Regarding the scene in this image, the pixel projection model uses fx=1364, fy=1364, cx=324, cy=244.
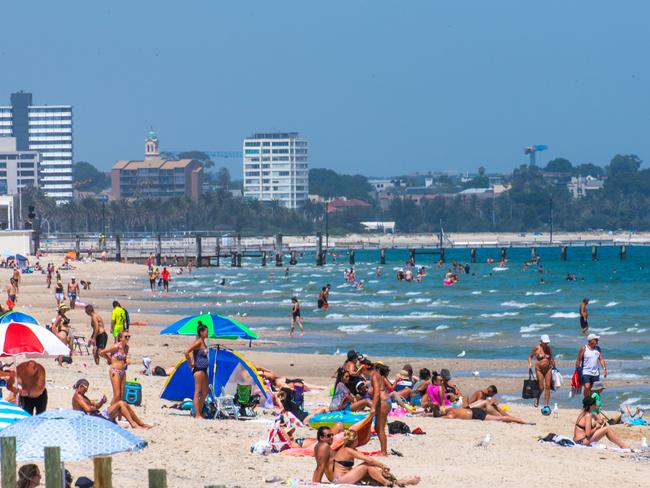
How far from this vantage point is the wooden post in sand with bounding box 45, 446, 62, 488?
8828mm

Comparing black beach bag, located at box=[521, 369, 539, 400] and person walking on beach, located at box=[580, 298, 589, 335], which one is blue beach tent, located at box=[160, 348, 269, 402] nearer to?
black beach bag, located at box=[521, 369, 539, 400]

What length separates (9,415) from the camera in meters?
11.7

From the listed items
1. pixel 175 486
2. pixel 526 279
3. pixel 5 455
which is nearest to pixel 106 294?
pixel 526 279

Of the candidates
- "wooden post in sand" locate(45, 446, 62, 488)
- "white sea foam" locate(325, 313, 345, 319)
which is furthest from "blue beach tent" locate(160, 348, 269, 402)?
"white sea foam" locate(325, 313, 345, 319)

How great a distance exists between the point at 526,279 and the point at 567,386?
52958 mm

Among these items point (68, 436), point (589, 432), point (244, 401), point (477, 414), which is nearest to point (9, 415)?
point (68, 436)

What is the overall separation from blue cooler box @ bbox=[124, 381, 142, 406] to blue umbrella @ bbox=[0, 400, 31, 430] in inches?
227

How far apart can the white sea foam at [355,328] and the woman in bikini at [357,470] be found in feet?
75.0

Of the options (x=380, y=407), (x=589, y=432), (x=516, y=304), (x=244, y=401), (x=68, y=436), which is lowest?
(x=516, y=304)

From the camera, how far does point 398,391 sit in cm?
1992

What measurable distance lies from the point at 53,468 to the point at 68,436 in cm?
182

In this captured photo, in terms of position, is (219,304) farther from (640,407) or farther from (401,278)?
(640,407)

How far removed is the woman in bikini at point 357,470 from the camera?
13.0 m

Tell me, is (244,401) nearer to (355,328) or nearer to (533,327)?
(355,328)
